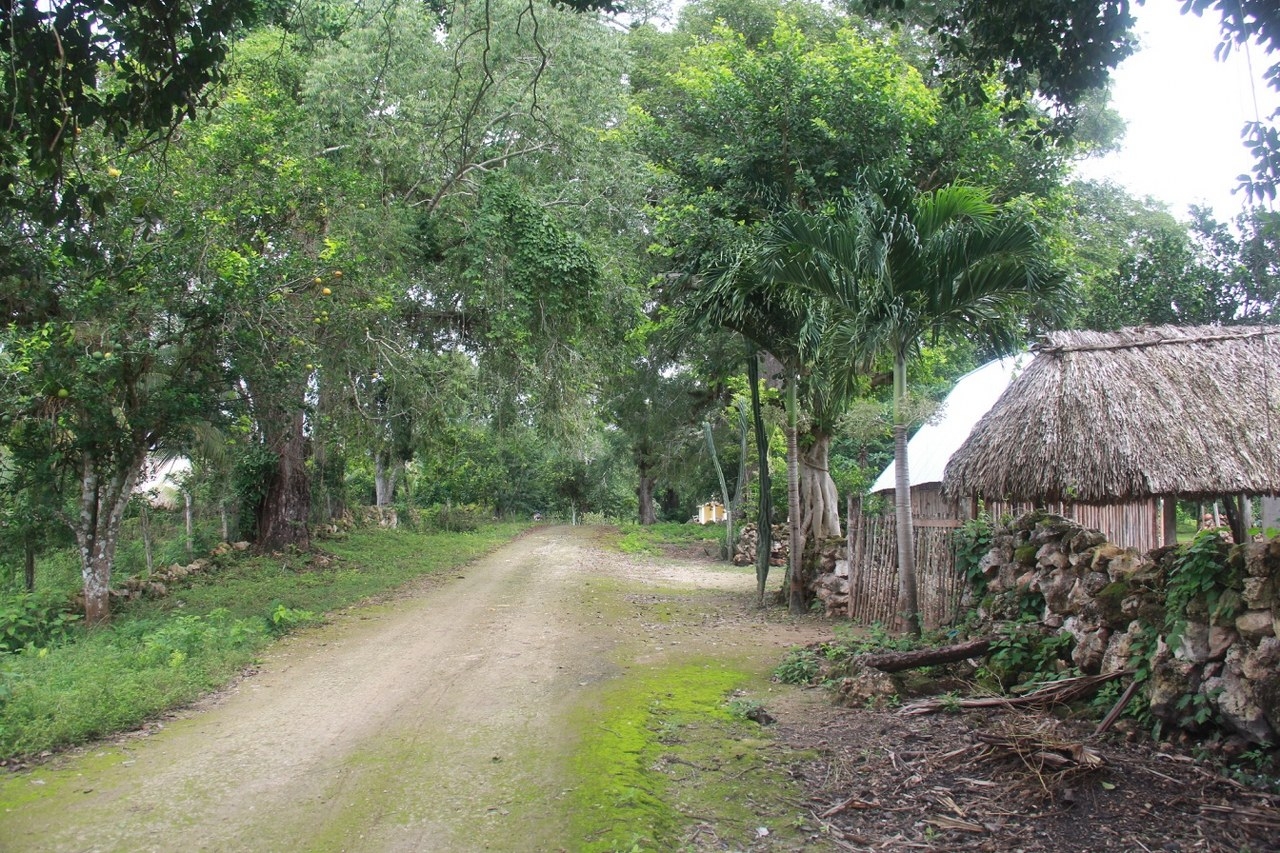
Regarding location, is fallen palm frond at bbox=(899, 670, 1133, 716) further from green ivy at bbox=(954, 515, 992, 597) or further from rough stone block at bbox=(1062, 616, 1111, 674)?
green ivy at bbox=(954, 515, 992, 597)

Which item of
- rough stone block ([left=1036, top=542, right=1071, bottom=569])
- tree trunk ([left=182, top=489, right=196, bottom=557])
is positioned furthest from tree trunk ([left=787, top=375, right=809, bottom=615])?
tree trunk ([left=182, top=489, right=196, bottom=557])

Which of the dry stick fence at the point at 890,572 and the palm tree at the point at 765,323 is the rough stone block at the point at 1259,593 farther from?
the palm tree at the point at 765,323

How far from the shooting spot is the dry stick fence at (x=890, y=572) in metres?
8.75

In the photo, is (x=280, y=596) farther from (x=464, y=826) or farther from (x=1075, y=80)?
(x=1075, y=80)

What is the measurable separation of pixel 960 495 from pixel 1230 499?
438 centimetres

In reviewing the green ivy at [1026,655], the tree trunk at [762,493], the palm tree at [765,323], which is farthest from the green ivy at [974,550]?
the tree trunk at [762,493]

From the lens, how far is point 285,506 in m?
17.8

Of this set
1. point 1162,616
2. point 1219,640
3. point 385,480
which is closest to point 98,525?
point 1162,616

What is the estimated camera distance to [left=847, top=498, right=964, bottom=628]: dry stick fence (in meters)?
8.75

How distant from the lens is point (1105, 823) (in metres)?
4.33

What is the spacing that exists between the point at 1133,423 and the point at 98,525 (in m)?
11.9

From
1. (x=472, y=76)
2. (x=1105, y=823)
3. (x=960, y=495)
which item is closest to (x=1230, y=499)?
(x=960, y=495)

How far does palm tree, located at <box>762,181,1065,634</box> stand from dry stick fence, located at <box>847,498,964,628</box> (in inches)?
10.1

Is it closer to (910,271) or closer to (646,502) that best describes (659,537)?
(646,502)
